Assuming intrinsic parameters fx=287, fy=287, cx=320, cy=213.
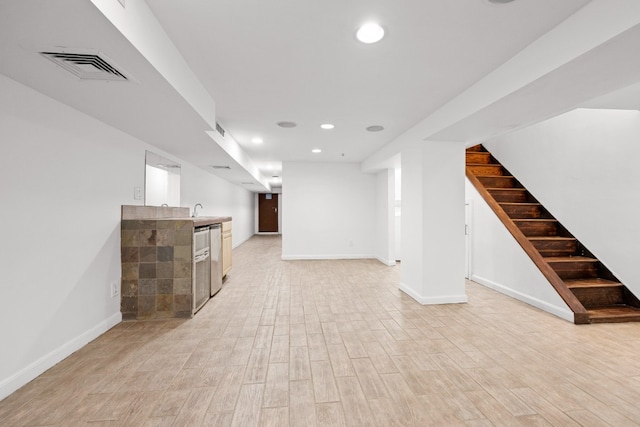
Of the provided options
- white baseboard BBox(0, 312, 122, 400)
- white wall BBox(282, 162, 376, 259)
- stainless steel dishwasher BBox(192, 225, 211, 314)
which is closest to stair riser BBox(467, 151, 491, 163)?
white wall BBox(282, 162, 376, 259)

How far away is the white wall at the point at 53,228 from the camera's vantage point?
182 cm

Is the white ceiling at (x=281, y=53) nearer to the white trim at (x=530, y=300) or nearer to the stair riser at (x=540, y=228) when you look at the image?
the stair riser at (x=540, y=228)

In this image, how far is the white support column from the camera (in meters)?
3.59

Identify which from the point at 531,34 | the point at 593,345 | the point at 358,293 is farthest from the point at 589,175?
the point at 358,293

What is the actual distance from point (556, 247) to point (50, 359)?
547 cm

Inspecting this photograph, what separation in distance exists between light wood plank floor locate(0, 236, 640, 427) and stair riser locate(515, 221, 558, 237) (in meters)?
1.34

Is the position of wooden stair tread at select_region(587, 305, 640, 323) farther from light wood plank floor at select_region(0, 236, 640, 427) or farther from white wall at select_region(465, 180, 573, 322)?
white wall at select_region(465, 180, 573, 322)

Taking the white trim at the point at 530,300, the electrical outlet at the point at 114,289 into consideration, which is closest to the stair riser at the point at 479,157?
the white trim at the point at 530,300

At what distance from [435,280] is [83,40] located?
12.5 ft

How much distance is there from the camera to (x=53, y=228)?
2.15 m

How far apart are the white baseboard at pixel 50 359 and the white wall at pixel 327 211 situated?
4.13 meters

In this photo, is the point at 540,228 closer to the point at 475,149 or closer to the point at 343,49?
the point at 475,149

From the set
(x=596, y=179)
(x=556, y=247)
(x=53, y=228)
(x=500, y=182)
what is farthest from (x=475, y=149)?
(x=53, y=228)

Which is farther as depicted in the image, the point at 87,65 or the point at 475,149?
the point at 475,149
